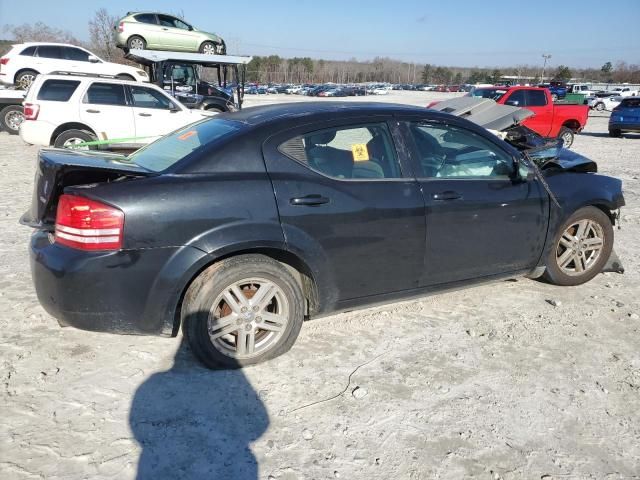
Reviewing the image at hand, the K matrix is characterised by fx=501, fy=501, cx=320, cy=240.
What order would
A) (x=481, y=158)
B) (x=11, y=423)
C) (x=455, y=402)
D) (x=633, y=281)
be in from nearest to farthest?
(x=11, y=423), (x=455, y=402), (x=481, y=158), (x=633, y=281)

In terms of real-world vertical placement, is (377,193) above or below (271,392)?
above

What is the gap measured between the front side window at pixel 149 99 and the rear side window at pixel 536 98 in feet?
33.8

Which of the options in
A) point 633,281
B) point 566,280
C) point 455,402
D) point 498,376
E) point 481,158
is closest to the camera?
point 455,402

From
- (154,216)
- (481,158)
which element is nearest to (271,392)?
(154,216)

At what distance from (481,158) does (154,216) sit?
95.3 inches

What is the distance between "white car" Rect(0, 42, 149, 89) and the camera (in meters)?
15.6

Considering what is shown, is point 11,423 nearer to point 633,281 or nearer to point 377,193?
point 377,193

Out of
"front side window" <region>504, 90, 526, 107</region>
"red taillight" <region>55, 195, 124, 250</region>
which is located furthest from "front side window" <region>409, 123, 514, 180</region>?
"front side window" <region>504, 90, 526, 107</region>

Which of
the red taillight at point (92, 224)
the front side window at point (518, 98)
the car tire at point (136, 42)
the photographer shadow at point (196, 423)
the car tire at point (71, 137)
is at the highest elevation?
the car tire at point (136, 42)

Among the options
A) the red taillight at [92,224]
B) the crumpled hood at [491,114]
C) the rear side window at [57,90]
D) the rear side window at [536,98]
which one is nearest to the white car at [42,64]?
the rear side window at [57,90]

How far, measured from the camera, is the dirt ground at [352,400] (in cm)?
234

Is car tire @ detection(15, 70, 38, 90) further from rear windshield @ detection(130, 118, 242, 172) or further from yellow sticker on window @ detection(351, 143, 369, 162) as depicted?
yellow sticker on window @ detection(351, 143, 369, 162)

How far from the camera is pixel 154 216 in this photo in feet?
8.73

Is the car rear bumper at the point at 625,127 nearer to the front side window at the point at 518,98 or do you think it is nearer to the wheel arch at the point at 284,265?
the front side window at the point at 518,98
